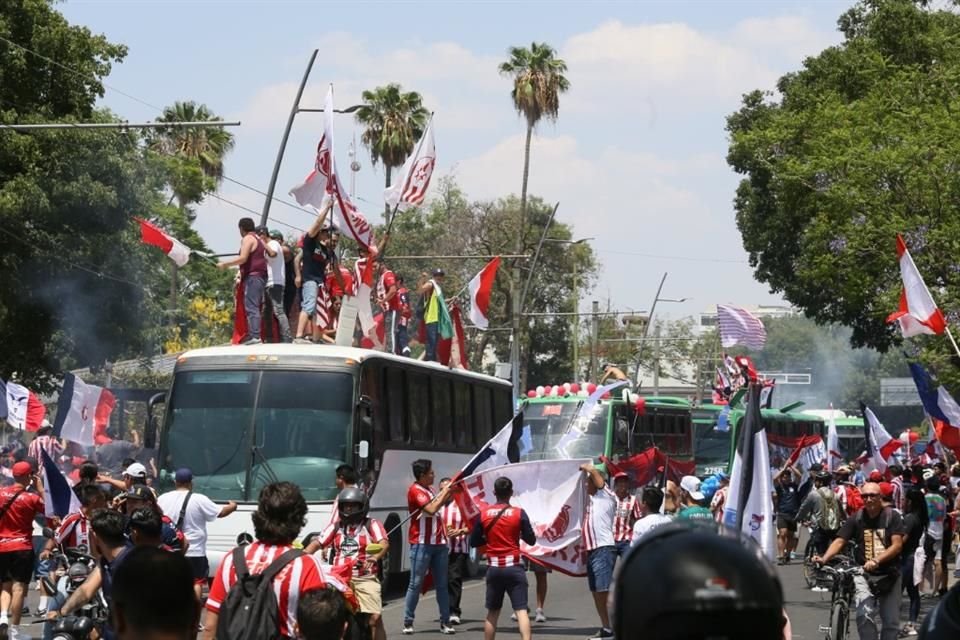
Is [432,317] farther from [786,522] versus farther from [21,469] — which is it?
[21,469]

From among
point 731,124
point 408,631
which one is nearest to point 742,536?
point 408,631

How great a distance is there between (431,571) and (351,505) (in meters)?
6.50

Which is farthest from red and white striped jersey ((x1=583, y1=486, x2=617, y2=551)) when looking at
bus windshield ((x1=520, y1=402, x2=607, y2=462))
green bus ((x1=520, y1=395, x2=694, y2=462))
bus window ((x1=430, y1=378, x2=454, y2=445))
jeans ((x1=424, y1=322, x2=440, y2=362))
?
bus windshield ((x1=520, y1=402, x2=607, y2=462))

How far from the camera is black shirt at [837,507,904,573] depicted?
1338 centimetres

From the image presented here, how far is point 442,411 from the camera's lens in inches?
934

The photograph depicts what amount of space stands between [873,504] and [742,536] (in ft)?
38.3

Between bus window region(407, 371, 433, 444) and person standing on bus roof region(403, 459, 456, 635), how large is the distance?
4626 millimetres

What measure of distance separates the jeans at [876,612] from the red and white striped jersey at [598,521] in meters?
2.82

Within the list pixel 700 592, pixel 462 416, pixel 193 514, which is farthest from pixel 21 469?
pixel 700 592

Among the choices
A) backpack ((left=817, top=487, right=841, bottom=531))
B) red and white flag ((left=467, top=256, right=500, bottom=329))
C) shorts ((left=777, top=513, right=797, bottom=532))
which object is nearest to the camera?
backpack ((left=817, top=487, right=841, bottom=531))

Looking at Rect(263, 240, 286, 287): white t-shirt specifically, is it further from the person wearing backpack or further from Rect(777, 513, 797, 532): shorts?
the person wearing backpack

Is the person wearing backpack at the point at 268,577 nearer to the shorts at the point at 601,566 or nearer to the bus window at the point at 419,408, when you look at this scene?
the shorts at the point at 601,566

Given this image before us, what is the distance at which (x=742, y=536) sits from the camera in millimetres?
2166

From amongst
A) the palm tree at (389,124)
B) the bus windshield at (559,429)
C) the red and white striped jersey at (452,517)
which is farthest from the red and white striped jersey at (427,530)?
the palm tree at (389,124)
